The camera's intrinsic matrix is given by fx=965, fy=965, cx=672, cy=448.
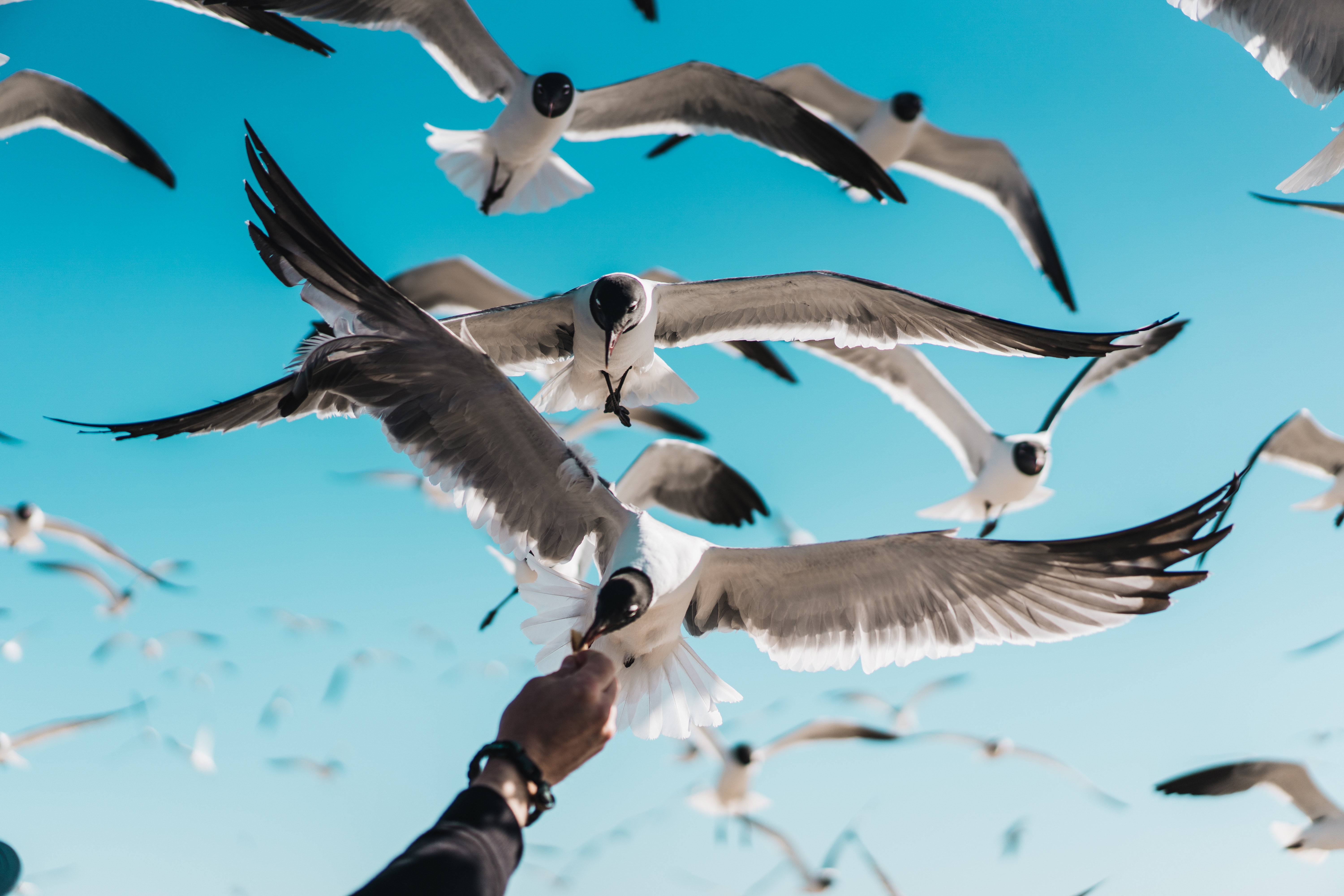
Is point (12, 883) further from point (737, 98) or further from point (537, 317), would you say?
point (737, 98)

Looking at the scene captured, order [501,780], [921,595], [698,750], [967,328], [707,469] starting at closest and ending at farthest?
[501,780] < [921,595] < [967,328] < [707,469] < [698,750]

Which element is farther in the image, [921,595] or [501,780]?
[921,595]

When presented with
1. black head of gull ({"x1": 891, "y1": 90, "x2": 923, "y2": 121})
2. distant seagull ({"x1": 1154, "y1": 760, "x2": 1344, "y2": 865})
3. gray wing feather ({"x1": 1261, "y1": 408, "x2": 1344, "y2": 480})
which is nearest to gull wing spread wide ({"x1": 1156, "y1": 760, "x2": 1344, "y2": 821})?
distant seagull ({"x1": 1154, "y1": 760, "x2": 1344, "y2": 865})

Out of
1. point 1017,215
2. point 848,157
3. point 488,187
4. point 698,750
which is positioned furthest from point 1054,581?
point 698,750

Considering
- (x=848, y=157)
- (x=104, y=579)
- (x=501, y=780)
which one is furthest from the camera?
(x=104, y=579)

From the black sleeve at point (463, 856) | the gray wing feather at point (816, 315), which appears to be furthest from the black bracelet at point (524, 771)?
the gray wing feather at point (816, 315)

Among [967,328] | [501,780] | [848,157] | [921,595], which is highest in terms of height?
Answer: [848,157]

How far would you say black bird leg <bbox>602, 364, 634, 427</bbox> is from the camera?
4.22 metres

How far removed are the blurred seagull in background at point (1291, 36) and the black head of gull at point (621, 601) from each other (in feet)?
12.1

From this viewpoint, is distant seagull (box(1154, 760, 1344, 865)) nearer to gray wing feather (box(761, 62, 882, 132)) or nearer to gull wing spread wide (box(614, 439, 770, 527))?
gull wing spread wide (box(614, 439, 770, 527))

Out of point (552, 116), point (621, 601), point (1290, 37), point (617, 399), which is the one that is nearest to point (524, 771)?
point (621, 601)

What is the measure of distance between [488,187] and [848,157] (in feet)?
7.09

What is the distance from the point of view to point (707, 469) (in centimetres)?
643

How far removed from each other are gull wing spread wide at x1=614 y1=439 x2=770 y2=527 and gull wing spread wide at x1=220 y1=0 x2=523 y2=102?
244 centimetres
